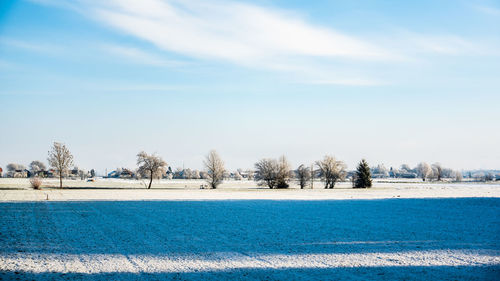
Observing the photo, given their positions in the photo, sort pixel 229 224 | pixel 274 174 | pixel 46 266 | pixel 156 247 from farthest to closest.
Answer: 1. pixel 274 174
2. pixel 229 224
3. pixel 156 247
4. pixel 46 266

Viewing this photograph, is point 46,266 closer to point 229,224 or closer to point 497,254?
point 229,224

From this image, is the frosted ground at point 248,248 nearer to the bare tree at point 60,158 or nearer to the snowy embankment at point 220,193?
the snowy embankment at point 220,193

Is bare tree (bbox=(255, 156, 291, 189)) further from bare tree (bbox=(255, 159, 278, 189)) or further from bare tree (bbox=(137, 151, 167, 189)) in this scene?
bare tree (bbox=(137, 151, 167, 189))

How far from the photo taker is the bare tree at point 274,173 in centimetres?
8731

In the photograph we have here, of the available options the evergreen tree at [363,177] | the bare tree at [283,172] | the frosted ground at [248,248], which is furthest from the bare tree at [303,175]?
the frosted ground at [248,248]

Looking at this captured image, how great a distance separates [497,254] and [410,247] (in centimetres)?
256

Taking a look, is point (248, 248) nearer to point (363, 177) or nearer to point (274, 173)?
point (274, 173)

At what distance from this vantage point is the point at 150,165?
85.5m

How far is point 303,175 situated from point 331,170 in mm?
10140

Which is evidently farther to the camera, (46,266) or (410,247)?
(410,247)

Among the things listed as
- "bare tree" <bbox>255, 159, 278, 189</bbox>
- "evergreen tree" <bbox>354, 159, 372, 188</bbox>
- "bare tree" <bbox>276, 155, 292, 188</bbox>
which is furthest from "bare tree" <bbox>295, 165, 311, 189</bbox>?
"evergreen tree" <bbox>354, 159, 372, 188</bbox>

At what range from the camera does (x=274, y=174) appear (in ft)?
286

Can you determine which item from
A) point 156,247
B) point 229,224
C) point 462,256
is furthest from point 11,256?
point 462,256

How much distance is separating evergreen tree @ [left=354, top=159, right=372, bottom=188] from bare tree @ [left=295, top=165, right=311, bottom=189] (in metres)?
11.2
